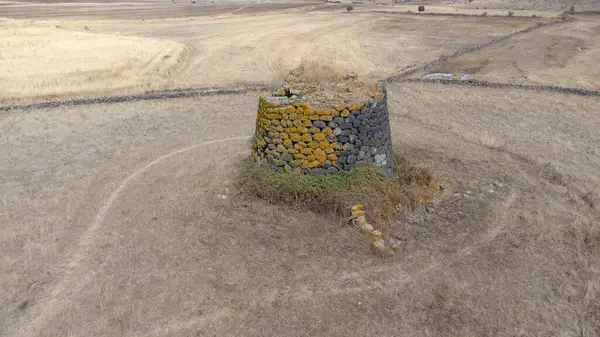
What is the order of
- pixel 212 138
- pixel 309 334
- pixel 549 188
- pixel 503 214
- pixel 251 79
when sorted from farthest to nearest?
pixel 251 79 → pixel 212 138 → pixel 549 188 → pixel 503 214 → pixel 309 334

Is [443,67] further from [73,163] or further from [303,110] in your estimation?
→ [73,163]

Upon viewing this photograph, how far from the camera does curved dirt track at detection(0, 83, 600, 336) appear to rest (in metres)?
6.84

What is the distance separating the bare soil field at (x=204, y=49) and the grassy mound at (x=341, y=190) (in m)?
5.65

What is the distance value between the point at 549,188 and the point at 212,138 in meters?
9.89

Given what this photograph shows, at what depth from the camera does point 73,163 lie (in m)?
12.6

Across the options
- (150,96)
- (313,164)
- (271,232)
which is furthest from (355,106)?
(150,96)

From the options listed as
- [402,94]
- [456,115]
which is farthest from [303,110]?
[402,94]

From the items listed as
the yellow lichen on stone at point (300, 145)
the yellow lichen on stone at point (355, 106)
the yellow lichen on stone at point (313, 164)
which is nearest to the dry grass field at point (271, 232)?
the yellow lichen on stone at point (313, 164)

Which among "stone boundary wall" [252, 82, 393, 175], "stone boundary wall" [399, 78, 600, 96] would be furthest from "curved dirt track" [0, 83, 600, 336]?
"stone boundary wall" [399, 78, 600, 96]

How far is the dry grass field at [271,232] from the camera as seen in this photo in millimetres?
6898

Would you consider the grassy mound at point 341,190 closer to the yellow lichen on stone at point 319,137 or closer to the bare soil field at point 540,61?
the yellow lichen on stone at point 319,137

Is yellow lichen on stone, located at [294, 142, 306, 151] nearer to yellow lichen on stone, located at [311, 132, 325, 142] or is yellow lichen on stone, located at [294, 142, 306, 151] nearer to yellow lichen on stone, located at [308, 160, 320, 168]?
yellow lichen on stone, located at [311, 132, 325, 142]

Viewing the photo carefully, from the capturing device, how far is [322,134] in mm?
9641

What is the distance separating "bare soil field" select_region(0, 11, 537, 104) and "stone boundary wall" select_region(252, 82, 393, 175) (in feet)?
16.2
